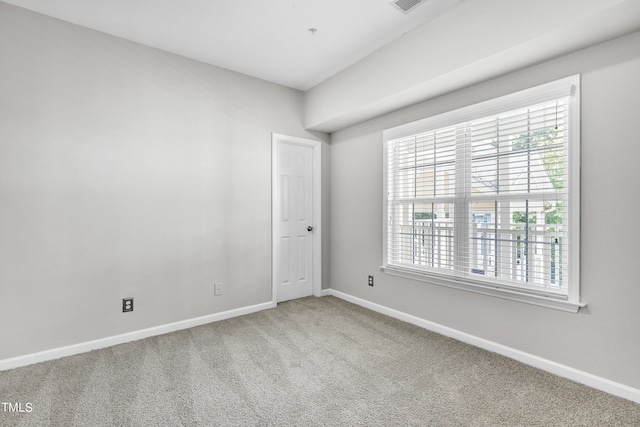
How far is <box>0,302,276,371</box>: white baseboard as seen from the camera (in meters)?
2.25

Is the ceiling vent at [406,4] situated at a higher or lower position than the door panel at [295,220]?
higher

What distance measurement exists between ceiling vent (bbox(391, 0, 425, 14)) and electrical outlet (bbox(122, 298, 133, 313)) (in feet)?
10.7

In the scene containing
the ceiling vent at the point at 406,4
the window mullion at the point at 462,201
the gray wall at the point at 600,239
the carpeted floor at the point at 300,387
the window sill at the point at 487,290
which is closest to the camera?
the carpeted floor at the point at 300,387

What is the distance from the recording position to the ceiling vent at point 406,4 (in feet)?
7.21

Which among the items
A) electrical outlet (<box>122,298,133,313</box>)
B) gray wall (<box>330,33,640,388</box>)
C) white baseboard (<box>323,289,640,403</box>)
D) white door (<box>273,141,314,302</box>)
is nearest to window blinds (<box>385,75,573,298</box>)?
gray wall (<box>330,33,640,388</box>)

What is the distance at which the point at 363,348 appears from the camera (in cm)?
254

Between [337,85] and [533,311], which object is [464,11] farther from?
[533,311]

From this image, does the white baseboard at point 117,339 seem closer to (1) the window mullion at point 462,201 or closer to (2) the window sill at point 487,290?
(2) the window sill at point 487,290

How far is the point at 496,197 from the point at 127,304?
130 inches

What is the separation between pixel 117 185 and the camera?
104 inches

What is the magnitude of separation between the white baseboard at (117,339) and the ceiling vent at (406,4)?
3.16 m

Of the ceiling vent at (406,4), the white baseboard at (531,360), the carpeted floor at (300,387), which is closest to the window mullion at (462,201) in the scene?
the white baseboard at (531,360)

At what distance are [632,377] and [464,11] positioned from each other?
261 cm

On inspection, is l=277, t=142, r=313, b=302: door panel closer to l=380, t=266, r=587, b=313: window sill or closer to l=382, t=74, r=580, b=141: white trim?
l=380, t=266, r=587, b=313: window sill
